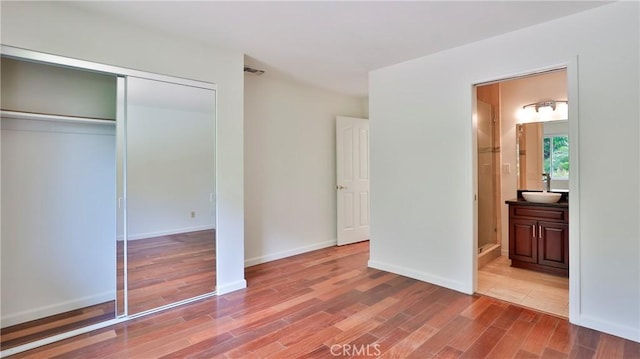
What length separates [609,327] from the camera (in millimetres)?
2357

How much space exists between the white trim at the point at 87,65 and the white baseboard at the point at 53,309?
1980 mm

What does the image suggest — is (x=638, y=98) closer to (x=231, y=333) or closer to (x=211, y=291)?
(x=231, y=333)

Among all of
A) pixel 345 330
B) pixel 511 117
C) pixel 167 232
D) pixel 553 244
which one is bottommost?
pixel 345 330

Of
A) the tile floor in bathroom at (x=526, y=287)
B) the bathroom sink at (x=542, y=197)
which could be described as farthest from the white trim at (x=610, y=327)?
the bathroom sink at (x=542, y=197)

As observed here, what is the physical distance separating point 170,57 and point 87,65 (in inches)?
25.6

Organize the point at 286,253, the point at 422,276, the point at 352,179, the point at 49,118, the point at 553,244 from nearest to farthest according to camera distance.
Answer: the point at 49,118 < the point at 422,276 < the point at 553,244 < the point at 286,253 < the point at 352,179

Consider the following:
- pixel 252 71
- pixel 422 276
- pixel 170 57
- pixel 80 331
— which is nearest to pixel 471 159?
pixel 422 276

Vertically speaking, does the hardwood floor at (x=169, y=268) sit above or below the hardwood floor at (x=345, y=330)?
above

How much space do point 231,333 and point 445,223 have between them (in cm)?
230

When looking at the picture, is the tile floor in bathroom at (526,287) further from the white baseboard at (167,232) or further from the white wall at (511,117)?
the white baseboard at (167,232)

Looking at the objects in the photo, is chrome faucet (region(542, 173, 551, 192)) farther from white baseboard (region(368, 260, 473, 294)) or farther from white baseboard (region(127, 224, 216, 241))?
white baseboard (region(127, 224, 216, 241))

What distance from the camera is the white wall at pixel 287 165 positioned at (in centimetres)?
414

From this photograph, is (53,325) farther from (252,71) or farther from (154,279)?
(252,71)

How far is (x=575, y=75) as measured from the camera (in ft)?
8.17
